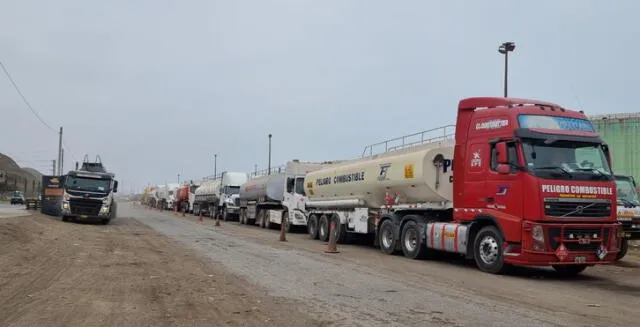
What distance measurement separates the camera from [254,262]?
43.7 feet

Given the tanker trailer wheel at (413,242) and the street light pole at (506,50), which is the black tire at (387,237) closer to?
the tanker trailer wheel at (413,242)

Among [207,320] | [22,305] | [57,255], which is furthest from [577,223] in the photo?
[57,255]

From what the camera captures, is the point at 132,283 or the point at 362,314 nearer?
the point at 362,314

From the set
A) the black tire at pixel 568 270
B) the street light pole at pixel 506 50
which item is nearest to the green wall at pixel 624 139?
the street light pole at pixel 506 50

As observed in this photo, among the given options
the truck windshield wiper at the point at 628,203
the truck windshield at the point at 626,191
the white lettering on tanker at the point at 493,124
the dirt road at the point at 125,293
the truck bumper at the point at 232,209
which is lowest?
the dirt road at the point at 125,293

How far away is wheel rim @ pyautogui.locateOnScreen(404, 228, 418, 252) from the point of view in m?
15.3

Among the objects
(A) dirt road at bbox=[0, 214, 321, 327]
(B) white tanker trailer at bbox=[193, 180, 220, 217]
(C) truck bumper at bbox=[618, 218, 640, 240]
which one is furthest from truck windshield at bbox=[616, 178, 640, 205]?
(B) white tanker trailer at bbox=[193, 180, 220, 217]

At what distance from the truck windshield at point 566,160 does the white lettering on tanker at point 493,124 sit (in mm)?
766

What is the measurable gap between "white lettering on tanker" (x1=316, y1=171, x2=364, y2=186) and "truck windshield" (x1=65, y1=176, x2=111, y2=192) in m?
12.1

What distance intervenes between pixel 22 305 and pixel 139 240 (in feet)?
38.7

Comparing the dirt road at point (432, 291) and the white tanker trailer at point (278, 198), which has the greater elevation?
Answer: the white tanker trailer at point (278, 198)

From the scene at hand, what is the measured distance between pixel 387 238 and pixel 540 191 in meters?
6.31

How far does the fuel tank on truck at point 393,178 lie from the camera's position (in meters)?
14.9

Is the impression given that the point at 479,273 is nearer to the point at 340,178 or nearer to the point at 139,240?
the point at 340,178
